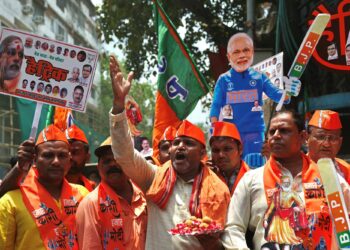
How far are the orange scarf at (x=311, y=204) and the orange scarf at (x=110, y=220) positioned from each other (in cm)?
129

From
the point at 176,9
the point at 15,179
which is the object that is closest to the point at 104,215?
the point at 15,179

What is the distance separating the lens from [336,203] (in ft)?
11.6

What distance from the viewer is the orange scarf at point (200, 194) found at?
440cm

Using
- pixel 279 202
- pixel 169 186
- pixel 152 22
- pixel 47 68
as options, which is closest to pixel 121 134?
pixel 169 186

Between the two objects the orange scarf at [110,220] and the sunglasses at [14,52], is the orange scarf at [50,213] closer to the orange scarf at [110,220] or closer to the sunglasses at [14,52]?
the orange scarf at [110,220]

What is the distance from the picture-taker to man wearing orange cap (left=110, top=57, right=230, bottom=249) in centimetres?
442

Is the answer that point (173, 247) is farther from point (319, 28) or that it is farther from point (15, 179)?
point (319, 28)

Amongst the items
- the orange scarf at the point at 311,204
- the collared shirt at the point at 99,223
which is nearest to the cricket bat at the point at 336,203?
the orange scarf at the point at 311,204

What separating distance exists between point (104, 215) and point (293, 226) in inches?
60.1

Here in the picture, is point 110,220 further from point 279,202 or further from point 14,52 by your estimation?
point 14,52

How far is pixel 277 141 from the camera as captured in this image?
437cm

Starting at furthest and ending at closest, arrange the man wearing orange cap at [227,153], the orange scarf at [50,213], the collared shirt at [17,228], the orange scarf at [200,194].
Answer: the man wearing orange cap at [227,153] < the orange scarf at [50,213] < the collared shirt at [17,228] < the orange scarf at [200,194]

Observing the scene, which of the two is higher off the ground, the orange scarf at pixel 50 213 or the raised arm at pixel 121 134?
the raised arm at pixel 121 134

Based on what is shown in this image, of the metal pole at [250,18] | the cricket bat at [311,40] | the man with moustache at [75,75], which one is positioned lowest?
the man with moustache at [75,75]
